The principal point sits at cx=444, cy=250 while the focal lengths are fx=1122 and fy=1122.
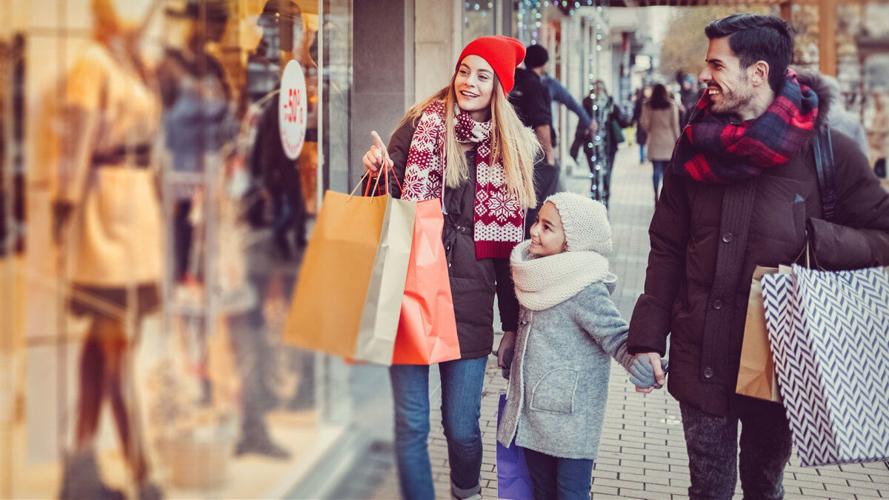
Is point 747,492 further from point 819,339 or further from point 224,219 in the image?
point 224,219

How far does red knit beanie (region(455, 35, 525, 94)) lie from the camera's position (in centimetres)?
402

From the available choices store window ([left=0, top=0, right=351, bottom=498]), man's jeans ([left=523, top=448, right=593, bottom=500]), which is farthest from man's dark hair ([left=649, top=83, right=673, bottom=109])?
store window ([left=0, top=0, right=351, bottom=498])

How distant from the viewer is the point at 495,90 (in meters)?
4.07

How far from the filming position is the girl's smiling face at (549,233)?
12.7ft

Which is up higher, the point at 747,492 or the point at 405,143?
the point at 405,143

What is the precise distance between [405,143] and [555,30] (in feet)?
49.7

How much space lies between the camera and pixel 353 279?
10.8 ft

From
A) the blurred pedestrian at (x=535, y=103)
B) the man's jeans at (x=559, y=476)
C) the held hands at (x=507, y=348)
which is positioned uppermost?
the blurred pedestrian at (x=535, y=103)

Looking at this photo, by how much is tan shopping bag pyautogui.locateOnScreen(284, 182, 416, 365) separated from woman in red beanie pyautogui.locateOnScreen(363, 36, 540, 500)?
0.51m

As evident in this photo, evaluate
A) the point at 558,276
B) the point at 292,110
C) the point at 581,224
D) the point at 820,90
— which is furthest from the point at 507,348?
the point at 820,90

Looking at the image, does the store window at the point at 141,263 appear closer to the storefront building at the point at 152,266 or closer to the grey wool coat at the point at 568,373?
the storefront building at the point at 152,266

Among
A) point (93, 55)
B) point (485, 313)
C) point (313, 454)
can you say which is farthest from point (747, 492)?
point (93, 55)

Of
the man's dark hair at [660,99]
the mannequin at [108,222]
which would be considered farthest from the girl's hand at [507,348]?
the man's dark hair at [660,99]

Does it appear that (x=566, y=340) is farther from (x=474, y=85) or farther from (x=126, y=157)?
(x=126, y=157)
